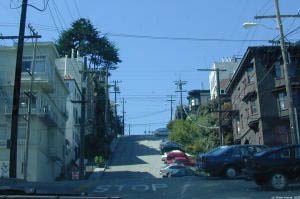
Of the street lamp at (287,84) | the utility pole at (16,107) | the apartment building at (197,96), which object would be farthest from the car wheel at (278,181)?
the apartment building at (197,96)

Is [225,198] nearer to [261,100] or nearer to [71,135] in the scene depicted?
[261,100]

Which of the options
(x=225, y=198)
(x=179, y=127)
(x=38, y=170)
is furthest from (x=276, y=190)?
(x=179, y=127)

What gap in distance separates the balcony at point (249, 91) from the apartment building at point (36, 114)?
18.4 m

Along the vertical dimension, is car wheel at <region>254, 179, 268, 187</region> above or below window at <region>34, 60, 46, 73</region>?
below

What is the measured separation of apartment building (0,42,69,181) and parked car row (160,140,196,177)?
10910mm

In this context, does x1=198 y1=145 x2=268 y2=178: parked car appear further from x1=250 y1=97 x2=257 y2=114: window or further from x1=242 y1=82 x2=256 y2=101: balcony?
x1=250 y1=97 x2=257 y2=114: window

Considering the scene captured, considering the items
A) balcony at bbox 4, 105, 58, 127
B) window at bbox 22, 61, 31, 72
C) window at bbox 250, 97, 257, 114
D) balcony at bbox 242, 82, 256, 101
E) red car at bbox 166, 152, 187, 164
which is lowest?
red car at bbox 166, 152, 187, 164

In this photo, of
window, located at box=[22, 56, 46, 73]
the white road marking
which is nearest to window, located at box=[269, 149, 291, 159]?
the white road marking

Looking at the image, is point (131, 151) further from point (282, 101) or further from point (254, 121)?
point (282, 101)

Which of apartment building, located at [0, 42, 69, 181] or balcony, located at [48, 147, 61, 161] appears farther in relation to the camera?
balcony, located at [48, 147, 61, 161]

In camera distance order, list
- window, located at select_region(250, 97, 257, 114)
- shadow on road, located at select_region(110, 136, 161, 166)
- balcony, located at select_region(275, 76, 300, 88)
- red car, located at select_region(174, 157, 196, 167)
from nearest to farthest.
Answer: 1. balcony, located at select_region(275, 76, 300, 88)
2. red car, located at select_region(174, 157, 196, 167)
3. window, located at select_region(250, 97, 257, 114)
4. shadow on road, located at select_region(110, 136, 161, 166)

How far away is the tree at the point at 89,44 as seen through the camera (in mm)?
80375

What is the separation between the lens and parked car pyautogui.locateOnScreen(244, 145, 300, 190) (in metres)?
20.2

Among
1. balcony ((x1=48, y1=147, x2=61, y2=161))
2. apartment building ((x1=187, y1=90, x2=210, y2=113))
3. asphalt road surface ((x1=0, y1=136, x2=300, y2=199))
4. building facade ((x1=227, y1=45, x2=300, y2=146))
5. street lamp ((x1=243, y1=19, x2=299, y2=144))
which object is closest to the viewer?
asphalt road surface ((x1=0, y1=136, x2=300, y2=199))
